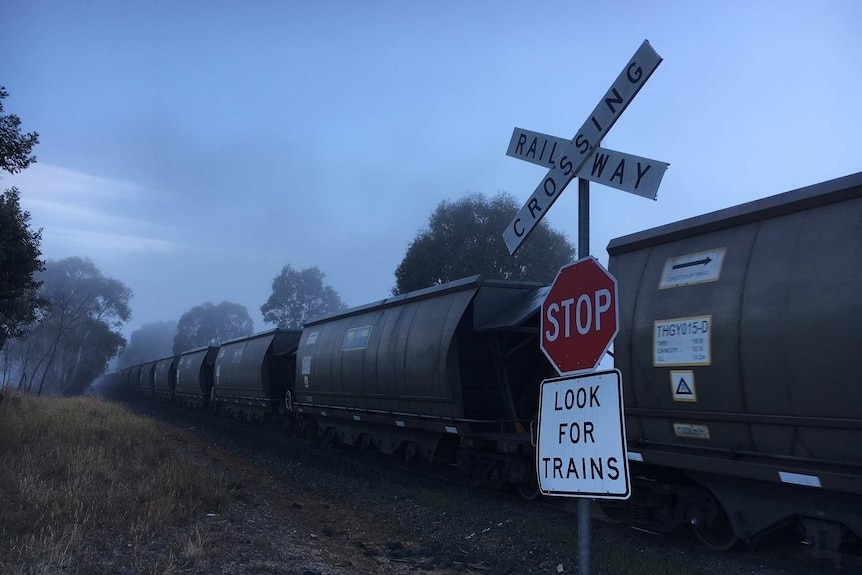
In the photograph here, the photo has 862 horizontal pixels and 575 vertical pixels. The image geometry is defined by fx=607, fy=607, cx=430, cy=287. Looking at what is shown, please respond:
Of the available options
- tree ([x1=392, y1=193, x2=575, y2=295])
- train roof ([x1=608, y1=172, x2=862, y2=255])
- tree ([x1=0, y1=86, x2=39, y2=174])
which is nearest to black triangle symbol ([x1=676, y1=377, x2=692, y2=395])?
train roof ([x1=608, y1=172, x2=862, y2=255])

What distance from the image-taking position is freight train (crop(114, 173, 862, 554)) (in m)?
5.57

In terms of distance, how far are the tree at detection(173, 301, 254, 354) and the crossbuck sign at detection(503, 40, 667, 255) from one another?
109677 mm

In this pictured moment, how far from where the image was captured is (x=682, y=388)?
271 inches

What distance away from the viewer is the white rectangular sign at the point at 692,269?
6793 millimetres

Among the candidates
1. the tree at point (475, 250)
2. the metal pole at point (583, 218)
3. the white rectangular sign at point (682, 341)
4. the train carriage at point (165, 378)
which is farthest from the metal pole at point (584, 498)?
the train carriage at point (165, 378)

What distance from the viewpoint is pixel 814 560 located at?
6730 millimetres

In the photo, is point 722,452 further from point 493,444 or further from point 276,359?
point 276,359

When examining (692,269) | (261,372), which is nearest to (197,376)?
(261,372)

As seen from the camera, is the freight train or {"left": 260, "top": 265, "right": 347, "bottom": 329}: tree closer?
the freight train

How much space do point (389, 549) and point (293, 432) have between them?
15.5m

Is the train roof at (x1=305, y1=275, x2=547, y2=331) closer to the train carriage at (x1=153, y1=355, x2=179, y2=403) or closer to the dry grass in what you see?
the dry grass

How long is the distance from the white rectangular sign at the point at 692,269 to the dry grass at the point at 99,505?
6.03m

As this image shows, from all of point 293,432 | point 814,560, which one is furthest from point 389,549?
point 293,432

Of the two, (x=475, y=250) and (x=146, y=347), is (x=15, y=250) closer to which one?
(x=475, y=250)
